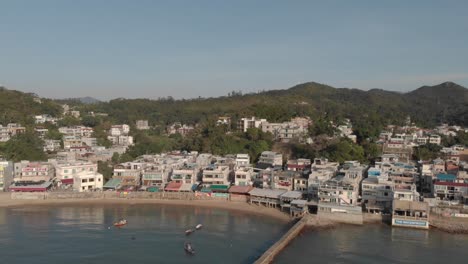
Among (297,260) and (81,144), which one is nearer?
(297,260)

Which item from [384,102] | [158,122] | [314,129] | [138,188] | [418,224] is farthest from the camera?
[384,102]

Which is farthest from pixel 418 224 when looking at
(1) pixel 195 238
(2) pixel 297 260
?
(1) pixel 195 238

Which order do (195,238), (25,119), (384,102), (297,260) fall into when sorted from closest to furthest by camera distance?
1. (297,260)
2. (195,238)
3. (25,119)
4. (384,102)

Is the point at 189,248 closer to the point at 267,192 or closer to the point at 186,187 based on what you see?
the point at 267,192

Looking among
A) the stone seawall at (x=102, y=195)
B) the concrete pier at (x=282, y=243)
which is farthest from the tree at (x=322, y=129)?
the concrete pier at (x=282, y=243)

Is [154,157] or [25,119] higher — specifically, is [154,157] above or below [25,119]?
below

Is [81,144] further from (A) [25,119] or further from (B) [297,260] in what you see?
(B) [297,260]

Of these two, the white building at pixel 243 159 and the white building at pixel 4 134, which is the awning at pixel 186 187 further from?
the white building at pixel 4 134
